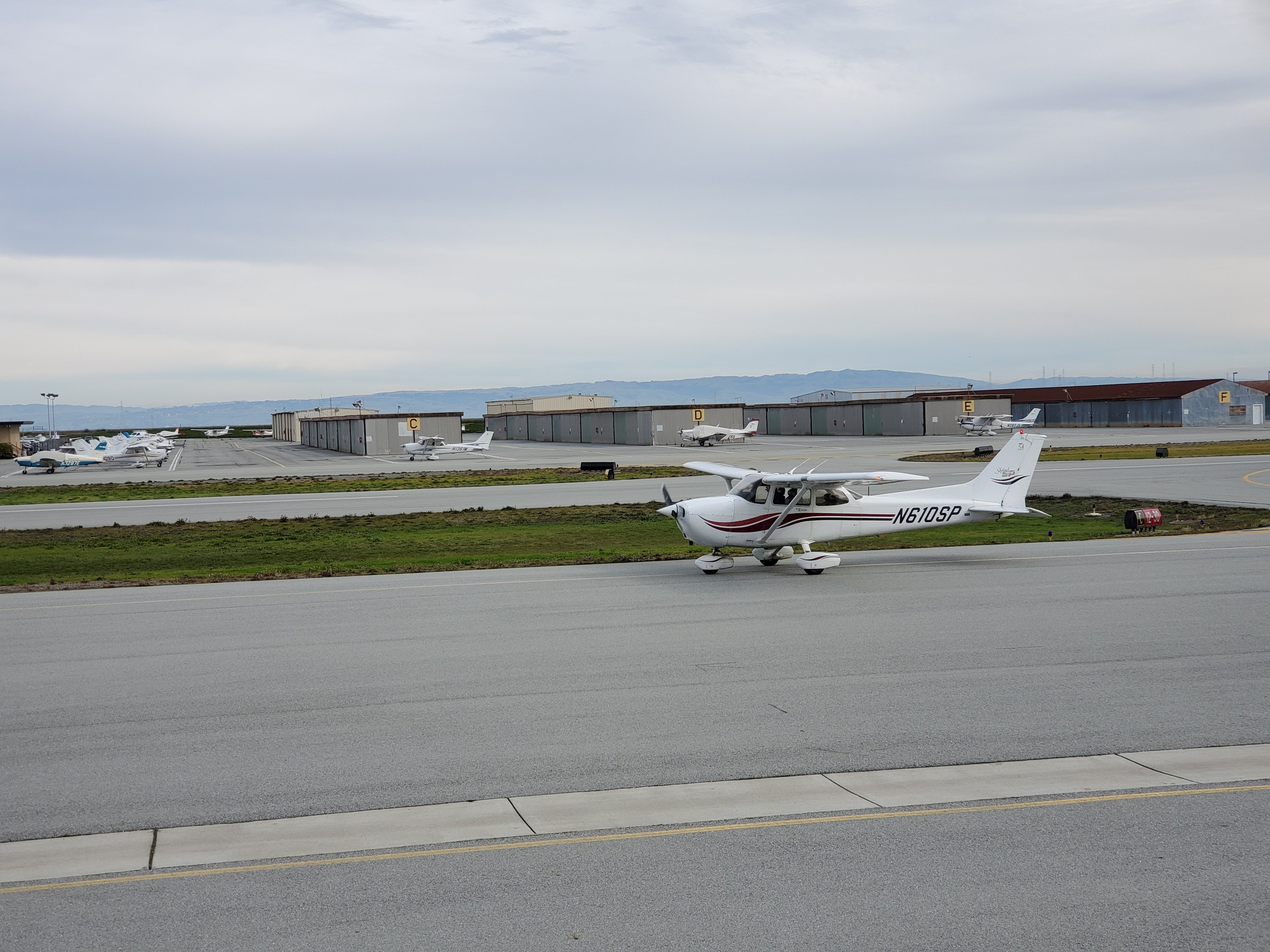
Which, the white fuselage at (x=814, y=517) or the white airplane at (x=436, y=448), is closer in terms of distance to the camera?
the white fuselage at (x=814, y=517)

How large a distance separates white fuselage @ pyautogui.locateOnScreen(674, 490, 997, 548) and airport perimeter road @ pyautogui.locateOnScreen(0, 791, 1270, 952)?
14428 millimetres

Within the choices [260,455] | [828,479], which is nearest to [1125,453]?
[828,479]

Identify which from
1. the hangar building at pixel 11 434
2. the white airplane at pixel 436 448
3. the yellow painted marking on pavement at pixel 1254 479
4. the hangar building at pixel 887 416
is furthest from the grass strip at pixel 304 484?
the hangar building at pixel 11 434

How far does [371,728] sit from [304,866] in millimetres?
3714

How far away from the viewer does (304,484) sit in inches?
2288

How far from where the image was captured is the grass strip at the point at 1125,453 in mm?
64312

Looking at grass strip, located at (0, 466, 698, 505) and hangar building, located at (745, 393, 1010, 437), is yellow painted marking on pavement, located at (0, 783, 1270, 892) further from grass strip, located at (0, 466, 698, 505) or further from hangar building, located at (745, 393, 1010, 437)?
hangar building, located at (745, 393, 1010, 437)

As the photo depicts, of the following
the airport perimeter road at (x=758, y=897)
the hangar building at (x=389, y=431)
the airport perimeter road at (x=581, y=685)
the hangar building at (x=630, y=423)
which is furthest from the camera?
the hangar building at (x=630, y=423)

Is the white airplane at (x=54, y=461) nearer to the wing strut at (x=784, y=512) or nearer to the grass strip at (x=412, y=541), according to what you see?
the grass strip at (x=412, y=541)

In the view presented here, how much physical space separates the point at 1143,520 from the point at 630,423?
77.6 meters

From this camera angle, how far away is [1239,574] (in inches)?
818

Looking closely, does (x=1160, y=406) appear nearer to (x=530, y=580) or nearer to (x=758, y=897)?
(x=530, y=580)

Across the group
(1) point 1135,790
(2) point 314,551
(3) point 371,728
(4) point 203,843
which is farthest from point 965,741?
(2) point 314,551

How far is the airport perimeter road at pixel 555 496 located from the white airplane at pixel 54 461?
33501 mm
